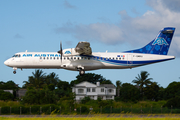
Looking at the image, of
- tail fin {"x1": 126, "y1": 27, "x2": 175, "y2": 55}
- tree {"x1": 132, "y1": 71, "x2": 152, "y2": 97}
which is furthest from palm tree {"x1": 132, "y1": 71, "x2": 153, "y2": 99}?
tail fin {"x1": 126, "y1": 27, "x2": 175, "y2": 55}

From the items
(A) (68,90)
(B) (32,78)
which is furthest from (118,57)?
(B) (32,78)

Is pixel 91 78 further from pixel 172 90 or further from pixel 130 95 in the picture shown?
pixel 172 90

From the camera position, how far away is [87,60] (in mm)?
31844

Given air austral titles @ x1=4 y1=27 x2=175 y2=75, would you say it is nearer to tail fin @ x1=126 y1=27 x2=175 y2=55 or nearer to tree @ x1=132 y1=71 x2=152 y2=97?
tail fin @ x1=126 y1=27 x2=175 y2=55

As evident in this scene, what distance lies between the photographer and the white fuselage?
3175 centimetres

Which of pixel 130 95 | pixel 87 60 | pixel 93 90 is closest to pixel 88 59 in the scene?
pixel 87 60

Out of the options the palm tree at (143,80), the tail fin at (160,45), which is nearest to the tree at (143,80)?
the palm tree at (143,80)

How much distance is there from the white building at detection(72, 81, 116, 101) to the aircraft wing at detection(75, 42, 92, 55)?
101 feet

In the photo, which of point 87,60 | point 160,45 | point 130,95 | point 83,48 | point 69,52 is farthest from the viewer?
point 130,95

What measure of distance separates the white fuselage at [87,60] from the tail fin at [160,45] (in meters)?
0.85

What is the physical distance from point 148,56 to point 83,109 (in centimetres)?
1068

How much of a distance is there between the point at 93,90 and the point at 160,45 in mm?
32090

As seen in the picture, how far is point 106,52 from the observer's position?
108 ft

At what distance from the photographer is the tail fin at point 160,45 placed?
108 ft
